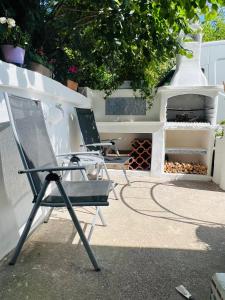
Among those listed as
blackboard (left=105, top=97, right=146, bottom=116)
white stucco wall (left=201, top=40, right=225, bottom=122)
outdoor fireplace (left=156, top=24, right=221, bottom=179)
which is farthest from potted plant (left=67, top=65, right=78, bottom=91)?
white stucco wall (left=201, top=40, right=225, bottom=122)

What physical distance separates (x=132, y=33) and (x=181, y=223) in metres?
2.19

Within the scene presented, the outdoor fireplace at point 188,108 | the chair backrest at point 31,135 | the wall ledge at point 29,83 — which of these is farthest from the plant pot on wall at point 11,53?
the outdoor fireplace at point 188,108

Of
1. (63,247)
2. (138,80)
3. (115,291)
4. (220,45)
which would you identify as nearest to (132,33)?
(138,80)

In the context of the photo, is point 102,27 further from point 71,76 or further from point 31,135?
point 31,135

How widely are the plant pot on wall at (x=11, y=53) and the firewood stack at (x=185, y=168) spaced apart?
329cm

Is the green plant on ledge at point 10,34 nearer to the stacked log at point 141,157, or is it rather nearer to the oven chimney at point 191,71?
the oven chimney at point 191,71

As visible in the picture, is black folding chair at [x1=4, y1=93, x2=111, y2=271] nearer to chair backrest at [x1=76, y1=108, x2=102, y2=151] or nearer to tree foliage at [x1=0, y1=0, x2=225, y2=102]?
tree foliage at [x1=0, y1=0, x2=225, y2=102]

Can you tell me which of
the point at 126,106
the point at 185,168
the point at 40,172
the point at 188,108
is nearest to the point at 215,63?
the point at 188,108

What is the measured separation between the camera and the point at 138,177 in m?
4.60

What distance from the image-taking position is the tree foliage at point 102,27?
2.64 m

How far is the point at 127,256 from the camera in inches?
77.9

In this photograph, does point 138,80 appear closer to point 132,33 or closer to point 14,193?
point 132,33

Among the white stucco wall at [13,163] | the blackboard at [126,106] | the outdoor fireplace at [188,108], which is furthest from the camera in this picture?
the outdoor fireplace at [188,108]

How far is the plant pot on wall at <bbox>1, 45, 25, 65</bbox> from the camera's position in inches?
83.7
